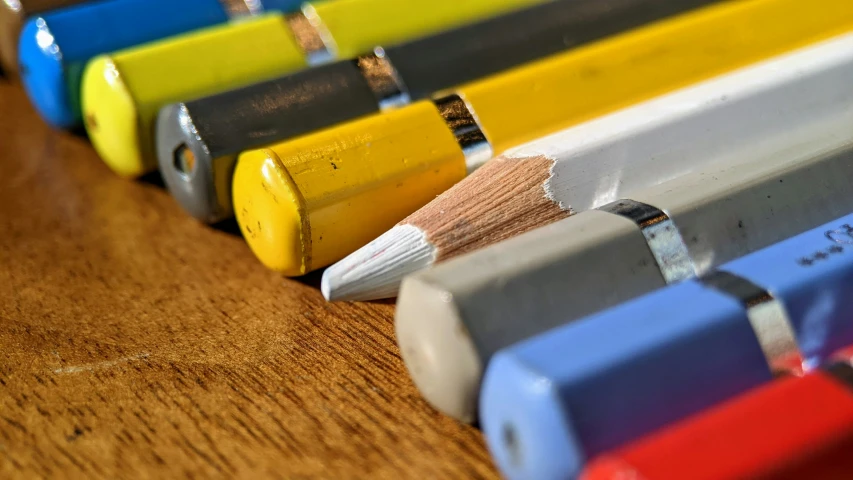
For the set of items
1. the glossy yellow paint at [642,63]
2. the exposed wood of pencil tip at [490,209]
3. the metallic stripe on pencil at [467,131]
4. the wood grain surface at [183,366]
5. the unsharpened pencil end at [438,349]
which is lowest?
the wood grain surface at [183,366]

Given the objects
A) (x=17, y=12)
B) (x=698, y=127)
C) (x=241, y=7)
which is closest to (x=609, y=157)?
(x=698, y=127)

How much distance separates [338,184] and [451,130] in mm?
62

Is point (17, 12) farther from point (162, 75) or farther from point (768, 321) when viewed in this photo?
point (768, 321)

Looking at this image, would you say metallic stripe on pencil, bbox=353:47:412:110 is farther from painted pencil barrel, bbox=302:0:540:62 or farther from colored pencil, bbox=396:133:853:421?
colored pencil, bbox=396:133:853:421

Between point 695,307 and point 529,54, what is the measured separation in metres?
0.26

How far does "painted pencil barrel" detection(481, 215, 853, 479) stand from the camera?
0.91 feet

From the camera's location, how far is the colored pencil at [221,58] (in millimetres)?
497

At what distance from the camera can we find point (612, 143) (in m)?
0.42

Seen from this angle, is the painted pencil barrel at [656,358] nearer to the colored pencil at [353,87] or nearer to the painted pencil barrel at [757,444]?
the painted pencil barrel at [757,444]

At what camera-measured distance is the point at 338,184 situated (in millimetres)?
417

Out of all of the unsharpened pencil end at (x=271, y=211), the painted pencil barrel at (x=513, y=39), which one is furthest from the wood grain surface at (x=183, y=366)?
the painted pencil barrel at (x=513, y=39)

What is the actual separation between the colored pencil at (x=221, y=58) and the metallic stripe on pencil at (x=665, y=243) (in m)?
0.24

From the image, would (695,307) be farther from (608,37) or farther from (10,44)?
(10,44)

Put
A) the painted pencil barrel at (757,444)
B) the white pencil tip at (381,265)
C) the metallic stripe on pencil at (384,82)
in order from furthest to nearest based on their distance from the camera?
the metallic stripe on pencil at (384,82) → the white pencil tip at (381,265) → the painted pencil barrel at (757,444)
